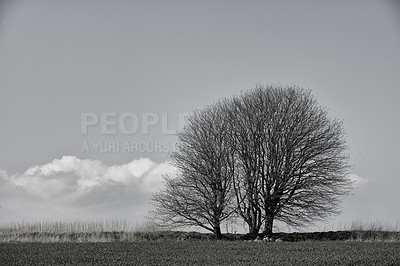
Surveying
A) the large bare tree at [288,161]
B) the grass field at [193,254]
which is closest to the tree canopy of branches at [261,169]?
the large bare tree at [288,161]

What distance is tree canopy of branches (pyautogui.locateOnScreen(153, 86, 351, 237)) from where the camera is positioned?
35312 millimetres

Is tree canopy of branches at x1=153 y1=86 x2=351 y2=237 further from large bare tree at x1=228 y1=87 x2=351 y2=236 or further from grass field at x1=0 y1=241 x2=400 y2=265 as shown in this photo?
grass field at x1=0 y1=241 x2=400 y2=265

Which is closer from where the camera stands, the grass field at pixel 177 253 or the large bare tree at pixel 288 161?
the grass field at pixel 177 253

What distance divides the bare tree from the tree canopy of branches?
6 cm

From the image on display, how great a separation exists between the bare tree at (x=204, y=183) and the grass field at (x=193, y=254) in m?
7.33

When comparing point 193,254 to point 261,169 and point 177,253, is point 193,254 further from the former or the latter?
point 261,169

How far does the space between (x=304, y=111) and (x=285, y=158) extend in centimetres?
317

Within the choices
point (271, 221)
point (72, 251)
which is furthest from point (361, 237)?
point (72, 251)

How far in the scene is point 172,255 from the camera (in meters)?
23.1

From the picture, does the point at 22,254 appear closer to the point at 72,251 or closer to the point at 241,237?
the point at 72,251

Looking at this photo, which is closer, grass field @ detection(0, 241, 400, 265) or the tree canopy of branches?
grass field @ detection(0, 241, 400, 265)

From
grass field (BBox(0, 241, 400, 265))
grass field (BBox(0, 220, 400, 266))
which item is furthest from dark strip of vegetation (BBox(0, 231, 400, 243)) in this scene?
grass field (BBox(0, 241, 400, 265))

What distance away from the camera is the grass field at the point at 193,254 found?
822 inches

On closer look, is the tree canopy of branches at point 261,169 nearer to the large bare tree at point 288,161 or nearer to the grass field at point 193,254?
the large bare tree at point 288,161
